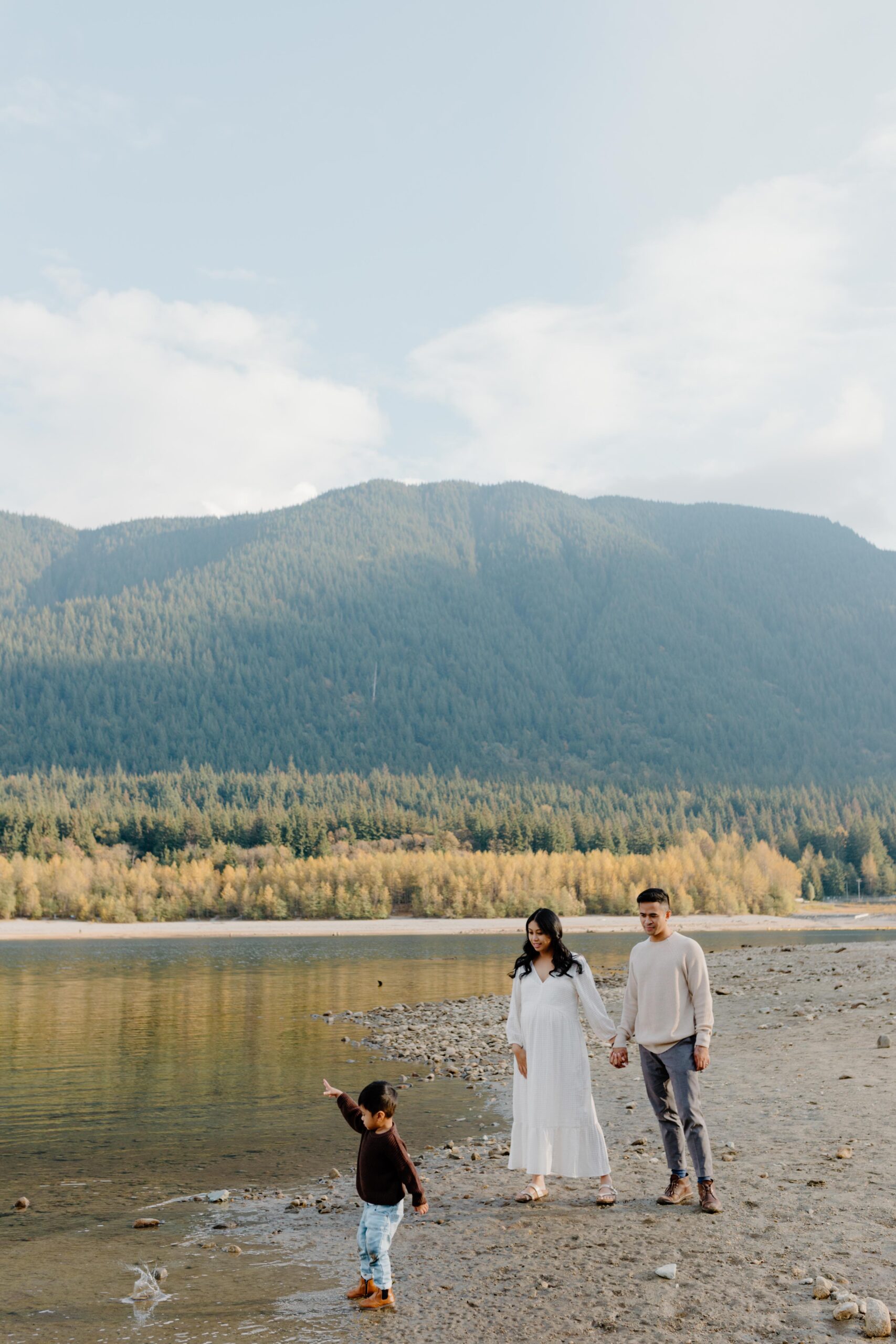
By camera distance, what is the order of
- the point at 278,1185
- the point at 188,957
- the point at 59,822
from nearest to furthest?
1. the point at 278,1185
2. the point at 188,957
3. the point at 59,822

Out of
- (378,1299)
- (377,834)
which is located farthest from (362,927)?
(378,1299)

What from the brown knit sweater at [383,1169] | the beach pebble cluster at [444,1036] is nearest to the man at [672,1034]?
the brown knit sweater at [383,1169]

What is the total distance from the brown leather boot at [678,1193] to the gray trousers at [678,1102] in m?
0.11

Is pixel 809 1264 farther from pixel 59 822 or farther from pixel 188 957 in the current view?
pixel 59 822

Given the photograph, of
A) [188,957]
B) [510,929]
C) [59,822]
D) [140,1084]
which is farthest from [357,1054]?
[59,822]

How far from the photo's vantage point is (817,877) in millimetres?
169875

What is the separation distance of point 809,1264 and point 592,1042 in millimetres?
17731

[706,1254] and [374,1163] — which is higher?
[374,1163]

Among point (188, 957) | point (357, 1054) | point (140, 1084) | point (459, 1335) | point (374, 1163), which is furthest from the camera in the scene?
point (188, 957)

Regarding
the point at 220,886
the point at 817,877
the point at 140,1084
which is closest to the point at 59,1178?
the point at 140,1084

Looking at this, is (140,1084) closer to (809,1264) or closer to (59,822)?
(809,1264)

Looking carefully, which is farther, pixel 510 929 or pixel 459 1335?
pixel 510 929

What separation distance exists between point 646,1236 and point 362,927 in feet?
367

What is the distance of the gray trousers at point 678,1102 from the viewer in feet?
32.6
